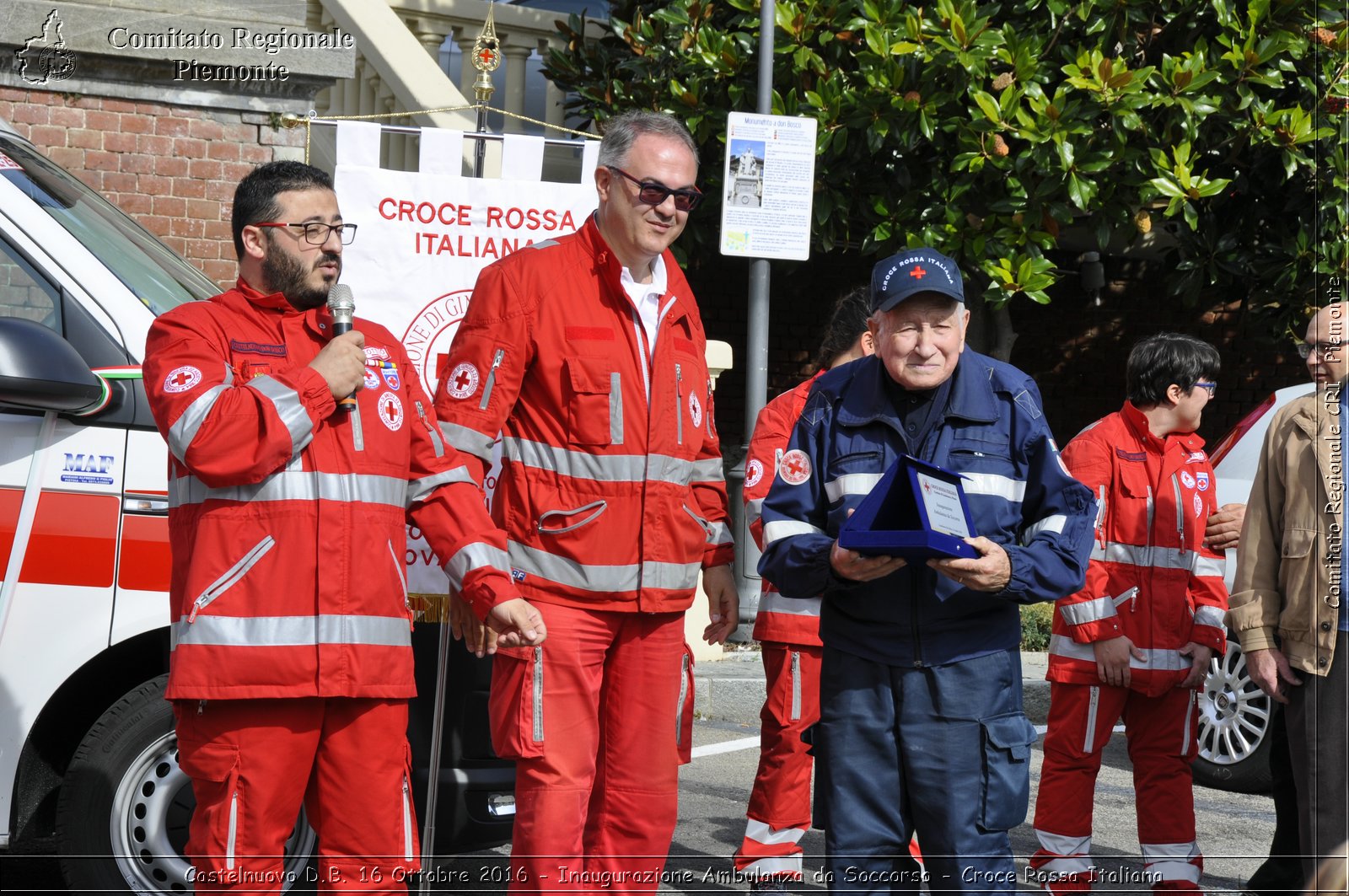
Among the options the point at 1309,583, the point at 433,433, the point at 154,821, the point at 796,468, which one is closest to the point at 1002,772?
the point at 796,468

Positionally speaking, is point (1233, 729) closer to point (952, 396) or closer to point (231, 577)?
point (952, 396)

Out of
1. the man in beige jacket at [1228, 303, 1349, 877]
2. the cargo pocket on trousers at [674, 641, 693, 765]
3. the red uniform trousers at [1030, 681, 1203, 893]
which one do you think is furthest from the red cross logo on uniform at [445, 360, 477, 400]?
the red uniform trousers at [1030, 681, 1203, 893]

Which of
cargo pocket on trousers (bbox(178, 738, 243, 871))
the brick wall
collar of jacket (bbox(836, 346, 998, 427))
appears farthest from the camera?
the brick wall

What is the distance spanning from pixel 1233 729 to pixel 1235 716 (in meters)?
0.07

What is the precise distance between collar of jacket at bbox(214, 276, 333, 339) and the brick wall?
4.90 m

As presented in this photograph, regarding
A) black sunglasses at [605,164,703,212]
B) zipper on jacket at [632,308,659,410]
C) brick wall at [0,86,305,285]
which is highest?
brick wall at [0,86,305,285]

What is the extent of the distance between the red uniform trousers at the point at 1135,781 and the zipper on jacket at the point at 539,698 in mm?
Result: 2159

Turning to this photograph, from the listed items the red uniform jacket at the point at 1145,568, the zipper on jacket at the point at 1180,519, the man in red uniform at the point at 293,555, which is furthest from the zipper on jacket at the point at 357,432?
the zipper on jacket at the point at 1180,519

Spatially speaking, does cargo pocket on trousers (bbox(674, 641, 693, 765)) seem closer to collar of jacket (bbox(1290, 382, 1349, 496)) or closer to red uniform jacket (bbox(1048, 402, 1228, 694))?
red uniform jacket (bbox(1048, 402, 1228, 694))

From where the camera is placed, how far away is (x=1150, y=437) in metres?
5.43

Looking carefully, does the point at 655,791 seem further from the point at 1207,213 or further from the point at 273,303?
the point at 1207,213

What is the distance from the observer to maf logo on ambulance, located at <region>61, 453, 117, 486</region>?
4246 mm

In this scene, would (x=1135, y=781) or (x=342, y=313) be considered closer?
(x=342, y=313)

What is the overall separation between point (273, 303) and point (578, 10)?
10.0 m
